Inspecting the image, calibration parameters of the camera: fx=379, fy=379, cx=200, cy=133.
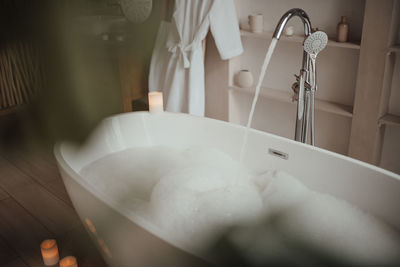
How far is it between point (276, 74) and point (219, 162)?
86cm

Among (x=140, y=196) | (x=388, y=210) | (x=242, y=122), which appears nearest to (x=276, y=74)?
(x=242, y=122)

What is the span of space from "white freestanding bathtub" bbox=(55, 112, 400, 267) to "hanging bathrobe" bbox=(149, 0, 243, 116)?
10.3 inches

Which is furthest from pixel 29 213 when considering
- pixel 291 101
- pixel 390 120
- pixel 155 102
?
pixel 291 101

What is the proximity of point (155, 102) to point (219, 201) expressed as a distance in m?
1.34

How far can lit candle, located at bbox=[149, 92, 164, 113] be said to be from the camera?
6.44 feet

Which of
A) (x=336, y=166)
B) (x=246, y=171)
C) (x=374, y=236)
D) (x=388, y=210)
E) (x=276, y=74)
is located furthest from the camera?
(x=276, y=74)

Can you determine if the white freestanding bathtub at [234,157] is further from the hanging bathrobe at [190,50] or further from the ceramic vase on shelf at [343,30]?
the ceramic vase on shelf at [343,30]

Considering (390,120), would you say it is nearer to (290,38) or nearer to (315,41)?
(290,38)

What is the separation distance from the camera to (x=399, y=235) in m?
1.40

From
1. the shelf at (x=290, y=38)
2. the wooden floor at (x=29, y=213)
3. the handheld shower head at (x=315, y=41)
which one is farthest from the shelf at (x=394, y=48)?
the wooden floor at (x=29, y=213)

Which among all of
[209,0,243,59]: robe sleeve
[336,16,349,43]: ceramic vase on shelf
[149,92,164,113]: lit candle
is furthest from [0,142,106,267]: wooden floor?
[336,16,349,43]: ceramic vase on shelf

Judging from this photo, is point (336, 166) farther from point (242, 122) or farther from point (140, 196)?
point (140, 196)

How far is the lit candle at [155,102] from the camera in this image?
1963 millimetres

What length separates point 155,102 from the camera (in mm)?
2012
